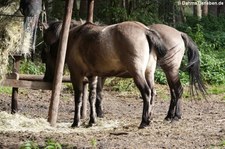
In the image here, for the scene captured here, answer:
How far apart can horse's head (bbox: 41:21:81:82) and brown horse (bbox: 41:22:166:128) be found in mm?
609

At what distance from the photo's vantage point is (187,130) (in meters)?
7.96

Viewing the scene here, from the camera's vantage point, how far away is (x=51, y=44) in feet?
32.7

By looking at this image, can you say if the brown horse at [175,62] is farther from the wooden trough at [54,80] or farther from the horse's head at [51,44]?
the horse's head at [51,44]

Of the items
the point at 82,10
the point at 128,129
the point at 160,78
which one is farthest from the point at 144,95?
the point at 82,10

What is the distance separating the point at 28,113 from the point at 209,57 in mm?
7750

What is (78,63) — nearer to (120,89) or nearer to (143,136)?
(143,136)

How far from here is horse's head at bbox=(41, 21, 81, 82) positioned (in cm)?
985

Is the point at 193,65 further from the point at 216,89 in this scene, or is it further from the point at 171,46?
the point at 216,89

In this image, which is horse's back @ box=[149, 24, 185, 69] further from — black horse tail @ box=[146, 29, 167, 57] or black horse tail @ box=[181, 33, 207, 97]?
black horse tail @ box=[146, 29, 167, 57]

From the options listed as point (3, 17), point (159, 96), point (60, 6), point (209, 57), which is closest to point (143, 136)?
point (3, 17)

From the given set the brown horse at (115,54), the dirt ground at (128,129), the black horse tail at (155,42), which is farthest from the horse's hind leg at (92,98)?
the black horse tail at (155,42)

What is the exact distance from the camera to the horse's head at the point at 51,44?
9.85m

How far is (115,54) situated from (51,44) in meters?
1.89

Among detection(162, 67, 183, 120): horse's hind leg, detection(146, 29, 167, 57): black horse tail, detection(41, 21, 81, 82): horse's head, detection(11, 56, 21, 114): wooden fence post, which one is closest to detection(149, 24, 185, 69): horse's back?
detection(162, 67, 183, 120): horse's hind leg
